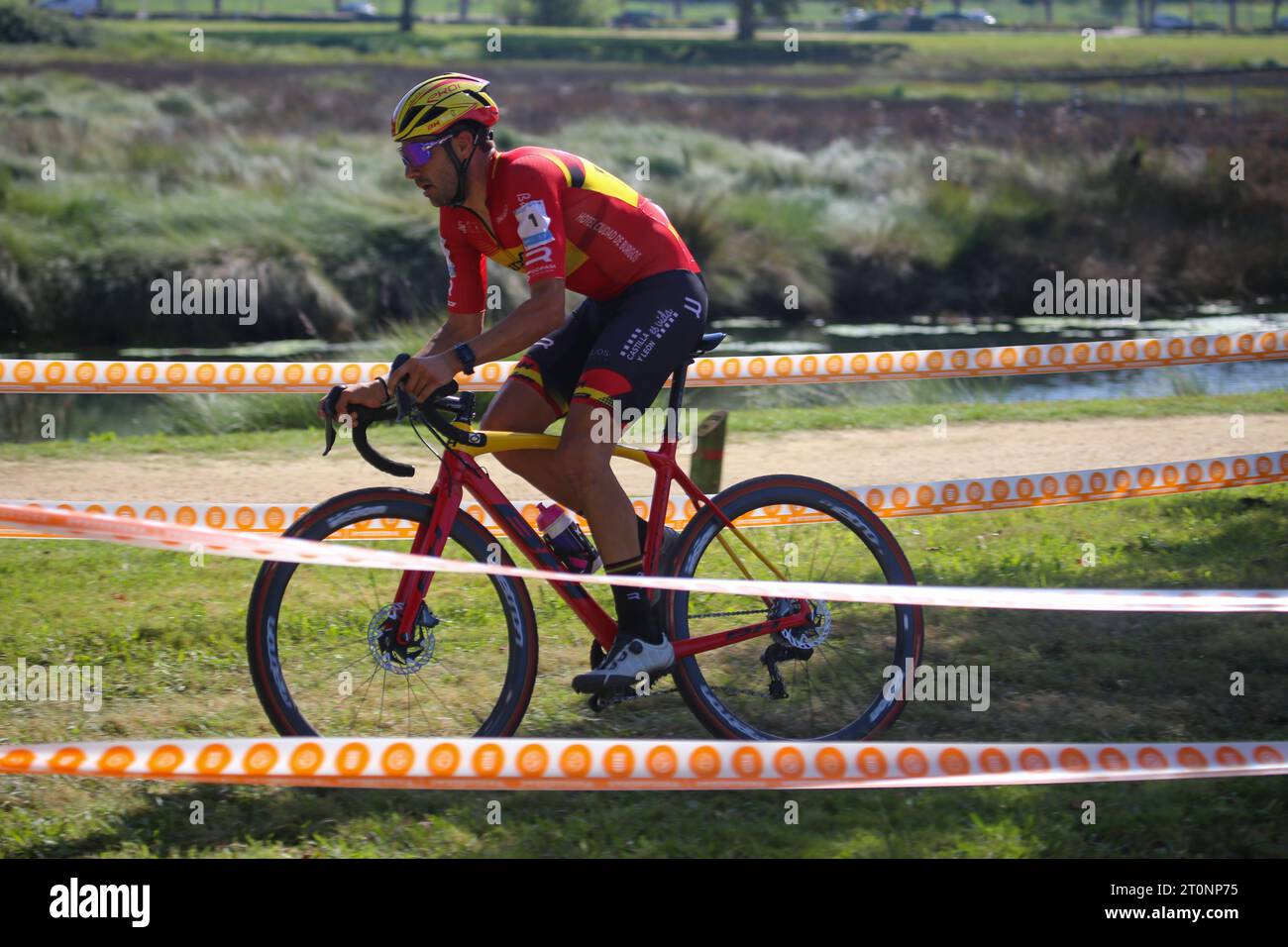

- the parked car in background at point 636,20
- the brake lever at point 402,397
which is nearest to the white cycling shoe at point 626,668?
the brake lever at point 402,397

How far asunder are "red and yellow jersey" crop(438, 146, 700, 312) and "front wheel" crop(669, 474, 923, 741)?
856 millimetres

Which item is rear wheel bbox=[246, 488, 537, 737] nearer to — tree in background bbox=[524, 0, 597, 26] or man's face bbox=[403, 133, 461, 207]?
man's face bbox=[403, 133, 461, 207]

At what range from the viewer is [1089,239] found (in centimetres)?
2331

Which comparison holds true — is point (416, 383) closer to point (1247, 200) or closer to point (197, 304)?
point (197, 304)

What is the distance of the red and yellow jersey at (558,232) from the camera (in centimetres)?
443

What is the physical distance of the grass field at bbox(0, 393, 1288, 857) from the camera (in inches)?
167

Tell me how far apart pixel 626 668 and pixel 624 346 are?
42.1 inches

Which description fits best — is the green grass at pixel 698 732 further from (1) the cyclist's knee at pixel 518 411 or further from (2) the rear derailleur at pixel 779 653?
(1) the cyclist's knee at pixel 518 411

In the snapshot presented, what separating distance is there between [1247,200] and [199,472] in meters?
20.0

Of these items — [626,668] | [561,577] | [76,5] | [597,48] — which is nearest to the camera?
[561,577]

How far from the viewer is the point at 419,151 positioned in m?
4.49
